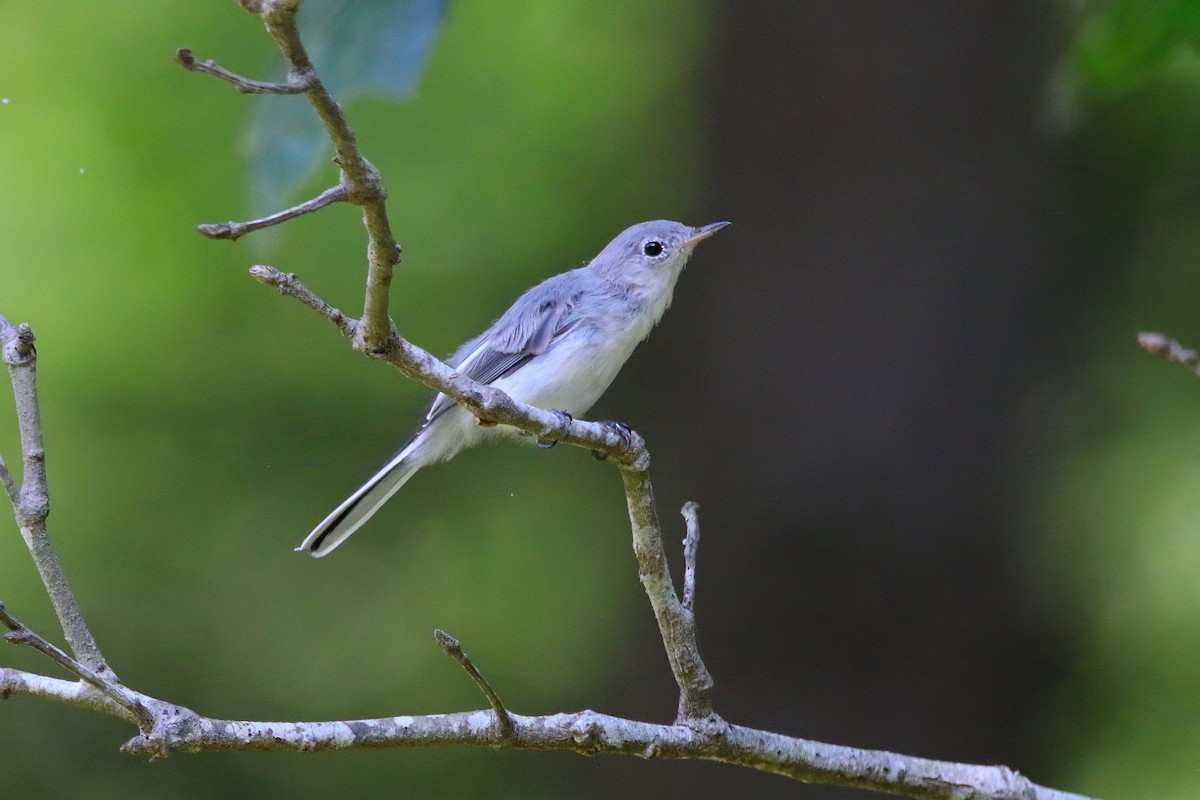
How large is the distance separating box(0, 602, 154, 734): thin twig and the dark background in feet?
9.31

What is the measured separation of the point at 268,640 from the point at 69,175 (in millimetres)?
2642

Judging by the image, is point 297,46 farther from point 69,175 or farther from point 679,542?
point 69,175

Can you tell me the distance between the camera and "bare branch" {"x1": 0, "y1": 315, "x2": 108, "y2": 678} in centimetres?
199

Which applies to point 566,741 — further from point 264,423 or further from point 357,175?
point 264,423

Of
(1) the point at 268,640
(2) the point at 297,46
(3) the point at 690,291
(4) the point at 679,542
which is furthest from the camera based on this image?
(1) the point at 268,640

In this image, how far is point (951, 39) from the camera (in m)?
5.22

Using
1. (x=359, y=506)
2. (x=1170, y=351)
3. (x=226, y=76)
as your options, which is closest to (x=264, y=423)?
(x=359, y=506)

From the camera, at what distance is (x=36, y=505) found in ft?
6.64

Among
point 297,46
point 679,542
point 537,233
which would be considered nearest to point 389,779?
point 679,542

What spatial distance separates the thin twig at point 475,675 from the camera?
1.87 metres

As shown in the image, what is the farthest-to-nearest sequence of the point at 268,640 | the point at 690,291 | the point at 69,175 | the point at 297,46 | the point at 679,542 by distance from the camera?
the point at 268,640 < the point at 69,175 < the point at 690,291 < the point at 679,542 < the point at 297,46

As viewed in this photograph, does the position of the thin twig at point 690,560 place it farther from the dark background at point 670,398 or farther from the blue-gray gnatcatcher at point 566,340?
the dark background at point 670,398

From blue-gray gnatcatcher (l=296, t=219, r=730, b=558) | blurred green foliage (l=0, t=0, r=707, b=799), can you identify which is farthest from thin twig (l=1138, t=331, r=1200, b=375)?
blurred green foliage (l=0, t=0, r=707, b=799)

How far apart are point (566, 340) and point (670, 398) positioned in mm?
1593
